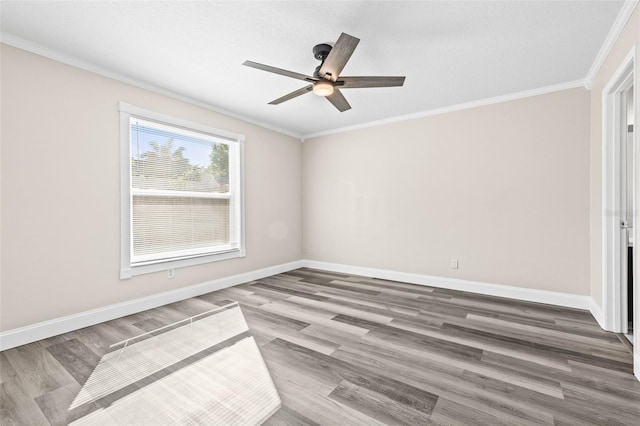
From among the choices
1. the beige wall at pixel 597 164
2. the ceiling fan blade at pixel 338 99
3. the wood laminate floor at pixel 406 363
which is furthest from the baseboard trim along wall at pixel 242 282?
the ceiling fan blade at pixel 338 99

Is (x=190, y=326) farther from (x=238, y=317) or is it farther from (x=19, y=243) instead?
(x=19, y=243)

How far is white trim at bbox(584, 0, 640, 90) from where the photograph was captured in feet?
6.62

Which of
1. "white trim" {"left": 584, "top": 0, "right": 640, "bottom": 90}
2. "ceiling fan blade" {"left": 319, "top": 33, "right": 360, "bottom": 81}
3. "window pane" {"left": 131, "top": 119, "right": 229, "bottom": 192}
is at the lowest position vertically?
"window pane" {"left": 131, "top": 119, "right": 229, "bottom": 192}

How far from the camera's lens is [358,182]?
489cm

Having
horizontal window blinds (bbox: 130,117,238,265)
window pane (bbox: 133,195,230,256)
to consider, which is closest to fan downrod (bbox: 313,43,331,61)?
horizontal window blinds (bbox: 130,117,238,265)

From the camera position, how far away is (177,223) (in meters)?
3.66

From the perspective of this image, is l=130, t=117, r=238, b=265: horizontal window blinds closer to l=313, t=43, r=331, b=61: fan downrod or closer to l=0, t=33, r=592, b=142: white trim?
l=0, t=33, r=592, b=142: white trim

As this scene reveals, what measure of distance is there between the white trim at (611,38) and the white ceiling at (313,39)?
4 cm

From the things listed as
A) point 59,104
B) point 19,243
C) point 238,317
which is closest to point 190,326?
point 238,317

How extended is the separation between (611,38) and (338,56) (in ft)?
7.65

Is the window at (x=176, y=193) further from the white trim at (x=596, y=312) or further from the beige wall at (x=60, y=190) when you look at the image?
the white trim at (x=596, y=312)

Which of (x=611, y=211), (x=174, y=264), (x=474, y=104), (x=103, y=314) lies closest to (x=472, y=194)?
(x=474, y=104)

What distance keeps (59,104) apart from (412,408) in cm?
377

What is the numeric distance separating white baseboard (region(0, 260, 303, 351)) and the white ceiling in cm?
243
